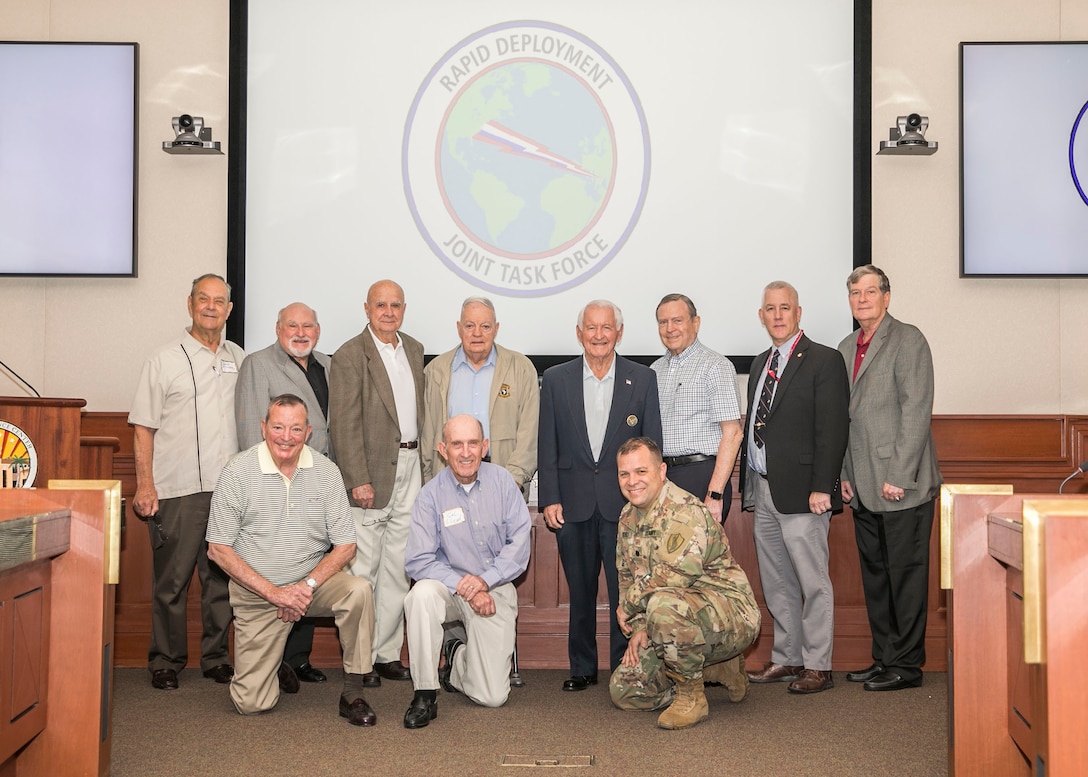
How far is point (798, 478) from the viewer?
4.00 metres

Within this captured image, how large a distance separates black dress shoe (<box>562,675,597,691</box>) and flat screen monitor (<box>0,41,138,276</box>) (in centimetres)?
286

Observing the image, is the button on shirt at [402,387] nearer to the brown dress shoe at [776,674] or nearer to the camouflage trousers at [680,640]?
the camouflage trousers at [680,640]

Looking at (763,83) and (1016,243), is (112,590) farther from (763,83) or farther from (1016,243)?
(1016,243)

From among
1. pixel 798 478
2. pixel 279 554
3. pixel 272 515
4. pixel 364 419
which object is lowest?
pixel 279 554

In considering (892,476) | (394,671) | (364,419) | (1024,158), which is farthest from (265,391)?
(1024,158)

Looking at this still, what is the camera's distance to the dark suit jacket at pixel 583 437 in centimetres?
399

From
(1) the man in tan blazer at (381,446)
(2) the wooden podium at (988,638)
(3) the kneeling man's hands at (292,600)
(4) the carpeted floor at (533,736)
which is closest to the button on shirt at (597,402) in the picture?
(1) the man in tan blazer at (381,446)

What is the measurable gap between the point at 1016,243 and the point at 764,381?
1.70 metres

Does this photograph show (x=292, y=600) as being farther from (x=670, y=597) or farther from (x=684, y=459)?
(x=684, y=459)

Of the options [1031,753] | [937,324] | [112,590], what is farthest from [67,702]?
[937,324]

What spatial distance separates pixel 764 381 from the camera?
4160 mm

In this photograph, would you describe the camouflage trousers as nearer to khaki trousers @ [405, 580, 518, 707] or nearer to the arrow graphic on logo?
khaki trousers @ [405, 580, 518, 707]

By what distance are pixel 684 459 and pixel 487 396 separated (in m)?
0.86

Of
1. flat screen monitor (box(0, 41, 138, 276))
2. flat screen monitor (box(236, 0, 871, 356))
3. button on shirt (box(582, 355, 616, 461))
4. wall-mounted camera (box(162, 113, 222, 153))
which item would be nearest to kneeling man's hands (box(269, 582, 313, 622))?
button on shirt (box(582, 355, 616, 461))
